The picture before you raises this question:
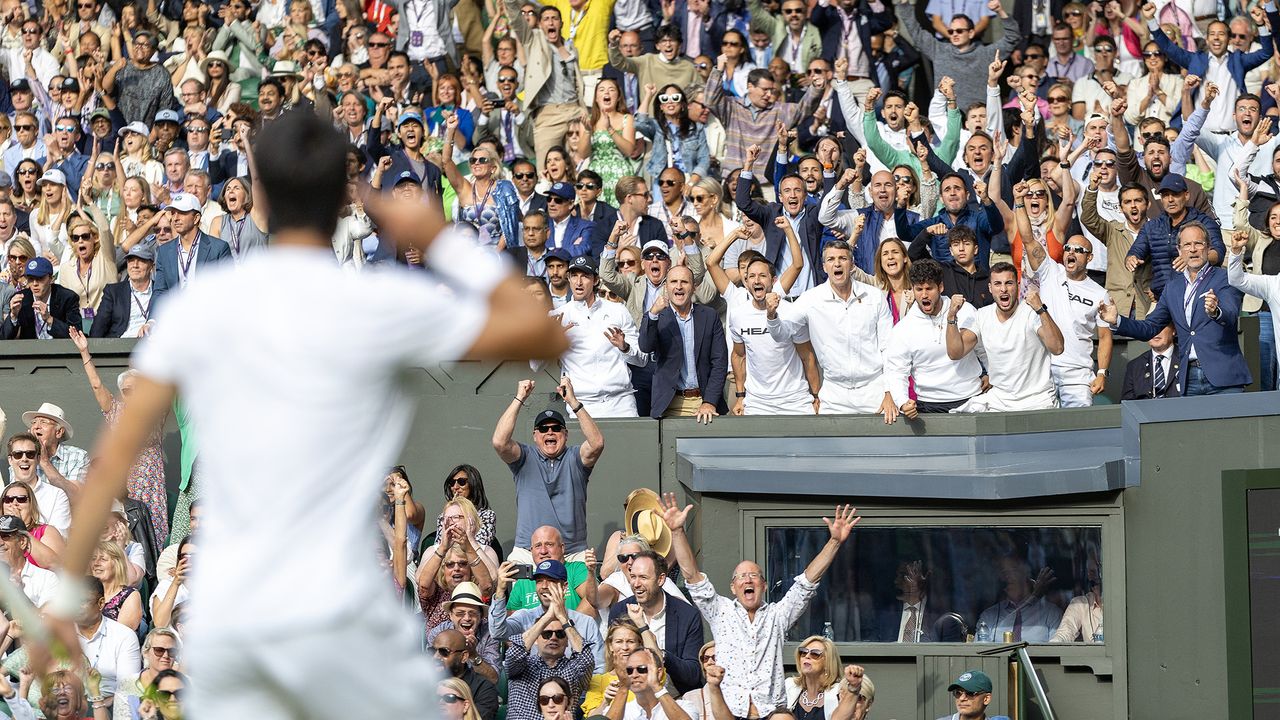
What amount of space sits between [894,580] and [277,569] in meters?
9.01

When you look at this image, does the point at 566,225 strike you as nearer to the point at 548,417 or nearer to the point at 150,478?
the point at 548,417

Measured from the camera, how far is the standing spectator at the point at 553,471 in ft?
39.2

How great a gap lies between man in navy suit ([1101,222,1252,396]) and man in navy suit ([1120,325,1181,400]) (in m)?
0.05

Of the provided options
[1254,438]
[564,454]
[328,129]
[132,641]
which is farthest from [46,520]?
[328,129]

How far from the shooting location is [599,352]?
41.6 feet

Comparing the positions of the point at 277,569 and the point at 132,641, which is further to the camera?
the point at 132,641

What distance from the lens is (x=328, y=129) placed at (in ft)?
11.0

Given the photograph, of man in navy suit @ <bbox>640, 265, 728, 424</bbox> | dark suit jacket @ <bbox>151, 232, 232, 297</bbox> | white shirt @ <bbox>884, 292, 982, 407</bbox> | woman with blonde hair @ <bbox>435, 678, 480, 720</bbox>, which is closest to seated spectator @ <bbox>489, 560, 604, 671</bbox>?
woman with blonde hair @ <bbox>435, 678, 480, 720</bbox>

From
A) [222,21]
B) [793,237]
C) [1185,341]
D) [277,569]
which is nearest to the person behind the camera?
[277,569]

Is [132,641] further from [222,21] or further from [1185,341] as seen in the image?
[222,21]

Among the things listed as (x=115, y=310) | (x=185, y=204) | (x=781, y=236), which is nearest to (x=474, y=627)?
(x=781, y=236)

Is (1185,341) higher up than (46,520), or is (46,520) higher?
(1185,341)

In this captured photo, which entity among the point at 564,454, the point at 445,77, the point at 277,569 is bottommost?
the point at 277,569

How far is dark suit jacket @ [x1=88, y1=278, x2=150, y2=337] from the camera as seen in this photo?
1434 cm
